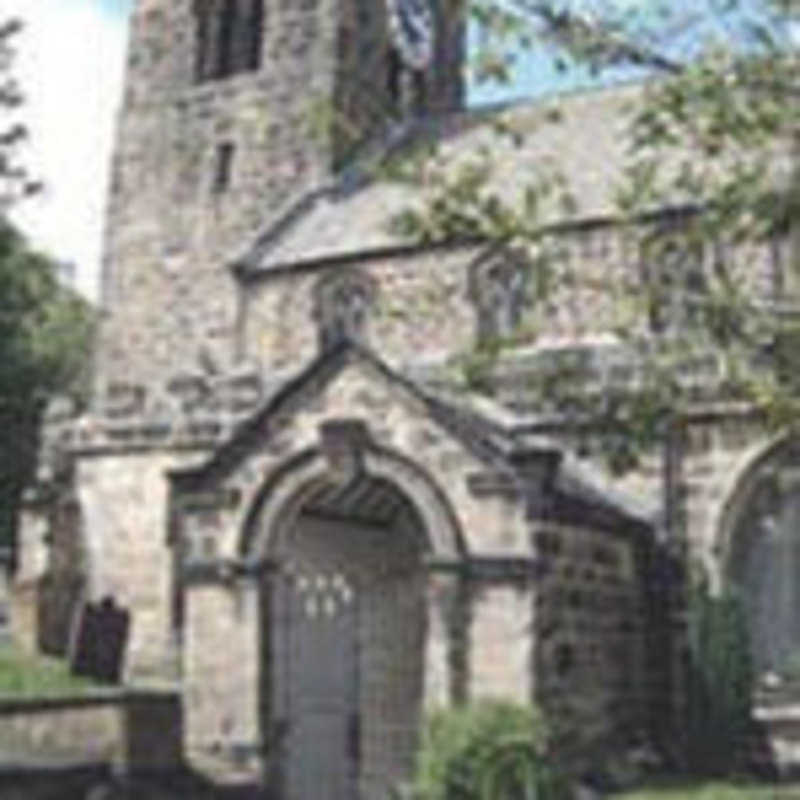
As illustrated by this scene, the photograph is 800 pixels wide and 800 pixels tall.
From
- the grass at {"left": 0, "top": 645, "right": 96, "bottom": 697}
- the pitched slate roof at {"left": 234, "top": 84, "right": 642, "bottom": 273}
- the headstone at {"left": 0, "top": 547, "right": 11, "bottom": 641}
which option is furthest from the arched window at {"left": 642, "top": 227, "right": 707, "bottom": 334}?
the headstone at {"left": 0, "top": 547, "right": 11, "bottom": 641}

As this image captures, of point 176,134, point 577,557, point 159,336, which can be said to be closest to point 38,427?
point 159,336

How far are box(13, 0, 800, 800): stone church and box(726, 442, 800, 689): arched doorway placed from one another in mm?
31

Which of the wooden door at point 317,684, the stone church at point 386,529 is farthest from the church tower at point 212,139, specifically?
the wooden door at point 317,684

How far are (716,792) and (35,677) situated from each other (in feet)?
33.3

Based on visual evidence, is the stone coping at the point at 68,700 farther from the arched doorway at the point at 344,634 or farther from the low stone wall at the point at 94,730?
the arched doorway at the point at 344,634

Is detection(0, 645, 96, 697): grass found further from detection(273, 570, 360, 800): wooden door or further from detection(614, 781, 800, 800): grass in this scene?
detection(614, 781, 800, 800): grass

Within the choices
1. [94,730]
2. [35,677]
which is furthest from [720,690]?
[35,677]

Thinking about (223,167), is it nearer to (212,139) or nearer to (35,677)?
(212,139)

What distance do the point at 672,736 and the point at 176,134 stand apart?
830 inches

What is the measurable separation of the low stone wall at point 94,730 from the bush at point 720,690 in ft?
21.0

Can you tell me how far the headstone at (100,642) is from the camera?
2372cm

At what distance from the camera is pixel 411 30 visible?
134 ft

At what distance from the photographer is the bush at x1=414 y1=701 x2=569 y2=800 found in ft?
58.5

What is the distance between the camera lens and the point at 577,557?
805 inches
